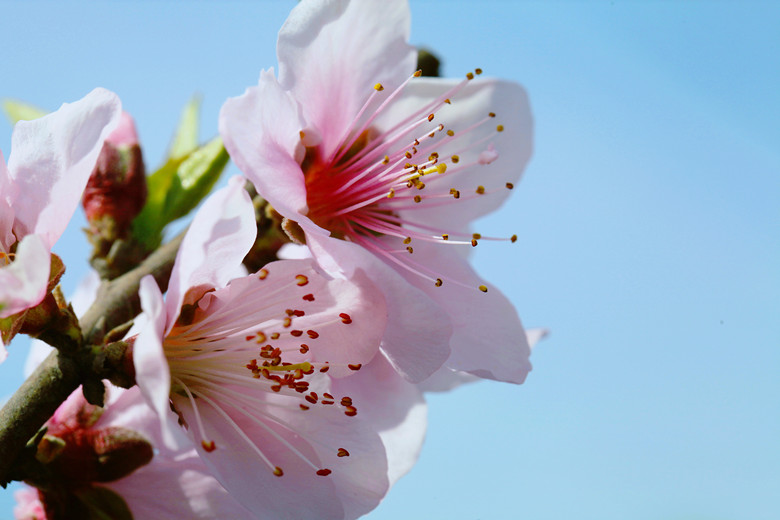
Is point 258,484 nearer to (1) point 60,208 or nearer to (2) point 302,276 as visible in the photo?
(2) point 302,276

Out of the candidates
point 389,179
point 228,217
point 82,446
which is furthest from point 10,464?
point 389,179

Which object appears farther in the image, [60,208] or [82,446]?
[82,446]

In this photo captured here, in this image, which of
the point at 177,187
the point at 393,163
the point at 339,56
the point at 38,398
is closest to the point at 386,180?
the point at 393,163

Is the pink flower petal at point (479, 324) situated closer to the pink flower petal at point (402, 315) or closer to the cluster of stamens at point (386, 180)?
the cluster of stamens at point (386, 180)

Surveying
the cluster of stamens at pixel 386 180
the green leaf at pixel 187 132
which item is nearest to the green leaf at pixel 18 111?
the green leaf at pixel 187 132

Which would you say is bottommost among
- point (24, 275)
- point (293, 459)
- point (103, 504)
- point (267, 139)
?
point (103, 504)

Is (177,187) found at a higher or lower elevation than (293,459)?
higher

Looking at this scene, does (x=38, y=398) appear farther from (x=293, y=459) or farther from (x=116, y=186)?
(x=116, y=186)
